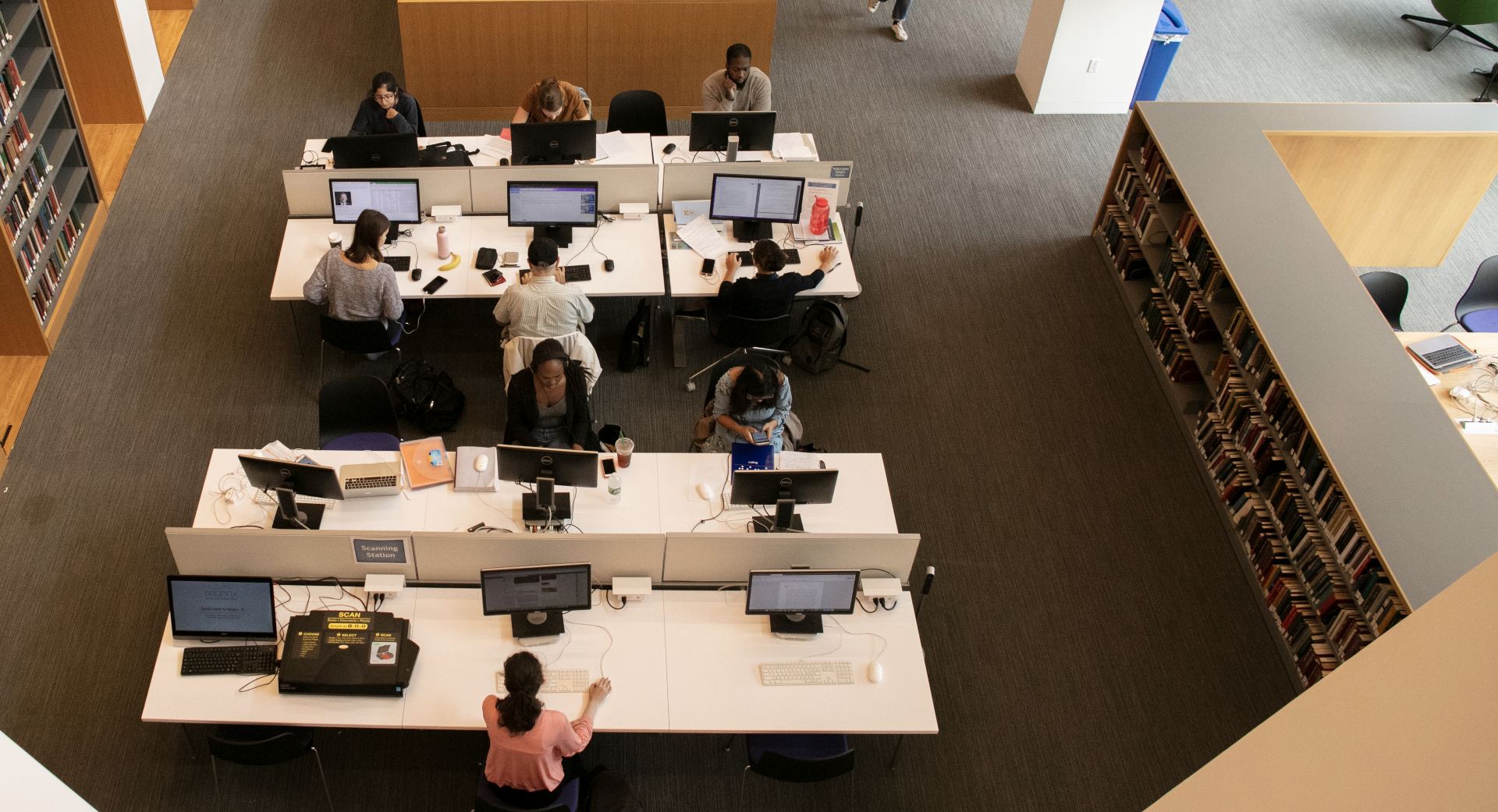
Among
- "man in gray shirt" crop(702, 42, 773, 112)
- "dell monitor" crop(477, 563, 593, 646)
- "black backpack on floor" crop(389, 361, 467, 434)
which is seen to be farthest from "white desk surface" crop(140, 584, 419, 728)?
"man in gray shirt" crop(702, 42, 773, 112)

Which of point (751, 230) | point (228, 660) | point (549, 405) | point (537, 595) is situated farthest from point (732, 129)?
point (228, 660)

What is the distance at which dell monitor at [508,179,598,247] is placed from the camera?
5895 millimetres

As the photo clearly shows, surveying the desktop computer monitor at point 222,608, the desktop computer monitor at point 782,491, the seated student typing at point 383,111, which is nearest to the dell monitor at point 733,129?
the seated student typing at point 383,111

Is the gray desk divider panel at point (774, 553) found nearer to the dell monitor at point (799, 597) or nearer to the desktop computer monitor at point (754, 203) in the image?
the dell monitor at point (799, 597)

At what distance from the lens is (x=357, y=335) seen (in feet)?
18.0

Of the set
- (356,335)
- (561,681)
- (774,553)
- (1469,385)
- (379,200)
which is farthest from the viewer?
(379,200)

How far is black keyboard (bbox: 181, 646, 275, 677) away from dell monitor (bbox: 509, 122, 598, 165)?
327 centimetres

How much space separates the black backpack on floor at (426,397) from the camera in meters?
5.61

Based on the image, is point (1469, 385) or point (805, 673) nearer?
point (805, 673)

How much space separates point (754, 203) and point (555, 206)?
1079mm

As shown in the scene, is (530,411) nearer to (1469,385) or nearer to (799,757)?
(799,757)

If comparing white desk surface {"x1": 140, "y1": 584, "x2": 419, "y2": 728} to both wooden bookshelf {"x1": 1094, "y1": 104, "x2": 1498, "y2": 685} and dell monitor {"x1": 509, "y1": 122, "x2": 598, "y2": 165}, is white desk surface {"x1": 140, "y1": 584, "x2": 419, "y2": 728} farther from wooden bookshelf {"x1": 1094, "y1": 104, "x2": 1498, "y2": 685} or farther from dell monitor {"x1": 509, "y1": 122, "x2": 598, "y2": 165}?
wooden bookshelf {"x1": 1094, "y1": 104, "x2": 1498, "y2": 685}

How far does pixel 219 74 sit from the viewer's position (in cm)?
804

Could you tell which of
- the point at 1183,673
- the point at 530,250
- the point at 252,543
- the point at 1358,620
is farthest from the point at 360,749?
the point at 1358,620
